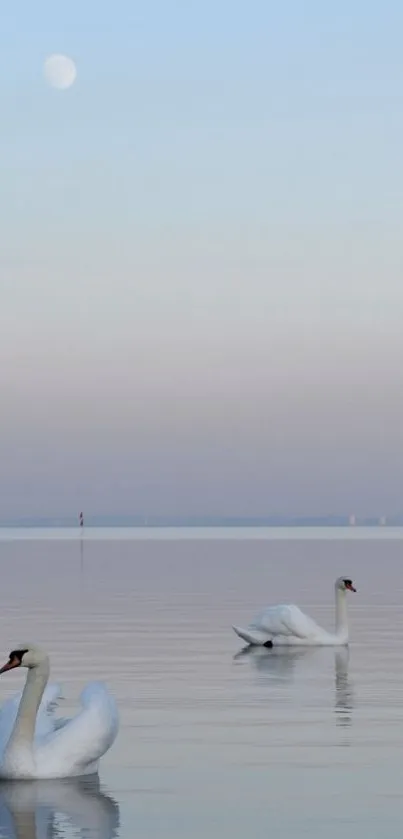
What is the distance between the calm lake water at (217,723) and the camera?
11852 mm

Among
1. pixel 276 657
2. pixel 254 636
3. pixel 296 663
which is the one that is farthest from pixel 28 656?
pixel 254 636

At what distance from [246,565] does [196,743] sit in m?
43.3

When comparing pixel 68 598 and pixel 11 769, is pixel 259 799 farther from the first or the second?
pixel 68 598

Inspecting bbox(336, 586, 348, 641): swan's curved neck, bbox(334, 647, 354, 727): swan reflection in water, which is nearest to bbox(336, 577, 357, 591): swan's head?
bbox(336, 586, 348, 641): swan's curved neck

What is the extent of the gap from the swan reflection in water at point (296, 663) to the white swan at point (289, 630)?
0.40 ft

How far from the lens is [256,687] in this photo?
1967cm

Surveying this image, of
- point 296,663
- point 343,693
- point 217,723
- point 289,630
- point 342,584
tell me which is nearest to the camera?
point 217,723

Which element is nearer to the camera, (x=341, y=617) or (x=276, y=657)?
(x=276, y=657)

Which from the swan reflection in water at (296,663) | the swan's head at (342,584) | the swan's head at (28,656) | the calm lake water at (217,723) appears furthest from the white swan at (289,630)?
the swan's head at (28,656)

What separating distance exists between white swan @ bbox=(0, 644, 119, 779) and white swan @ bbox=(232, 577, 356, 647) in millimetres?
12127

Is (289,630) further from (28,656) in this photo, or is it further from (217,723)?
(28,656)

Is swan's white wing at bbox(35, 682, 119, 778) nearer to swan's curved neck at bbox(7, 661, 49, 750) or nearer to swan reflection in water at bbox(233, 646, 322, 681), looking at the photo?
swan's curved neck at bbox(7, 661, 49, 750)

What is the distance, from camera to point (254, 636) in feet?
85.4

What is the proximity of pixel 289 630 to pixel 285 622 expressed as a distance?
0.28 metres
